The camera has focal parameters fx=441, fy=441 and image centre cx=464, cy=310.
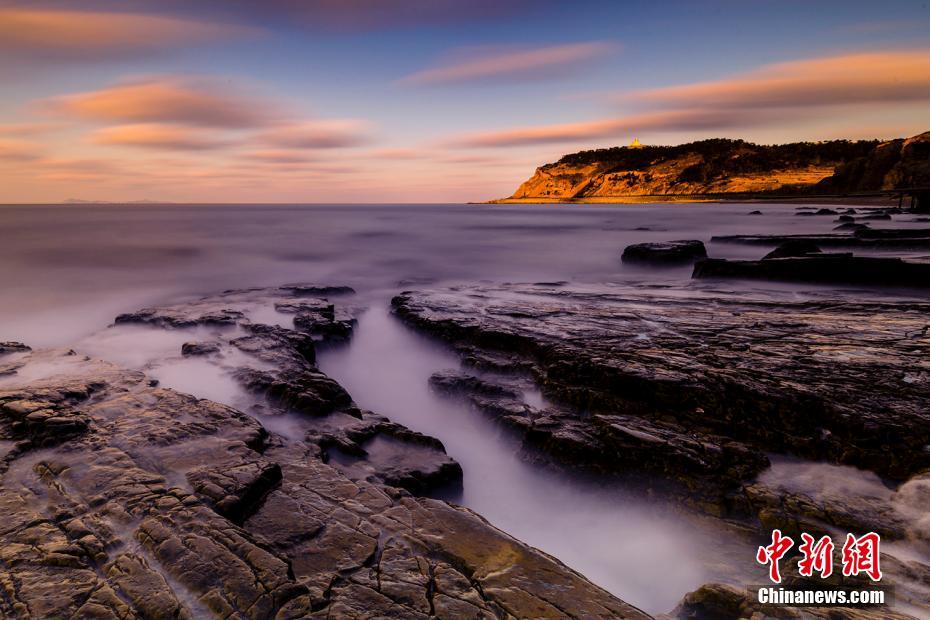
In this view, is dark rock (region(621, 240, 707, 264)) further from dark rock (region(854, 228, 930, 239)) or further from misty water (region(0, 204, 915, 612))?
dark rock (region(854, 228, 930, 239))

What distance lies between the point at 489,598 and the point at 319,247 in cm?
2244

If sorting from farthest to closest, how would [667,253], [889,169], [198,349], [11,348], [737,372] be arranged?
[889,169]
[667,253]
[198,349]
[11,348]
[737,372]

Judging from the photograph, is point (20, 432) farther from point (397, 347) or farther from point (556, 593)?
point (397, 347)

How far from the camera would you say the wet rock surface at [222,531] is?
2148 millimetres

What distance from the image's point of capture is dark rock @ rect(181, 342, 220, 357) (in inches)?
233

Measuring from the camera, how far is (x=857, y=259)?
967 centimetres

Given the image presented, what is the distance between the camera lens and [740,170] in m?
107

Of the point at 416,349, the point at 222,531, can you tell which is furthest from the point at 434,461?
the point at 416,349

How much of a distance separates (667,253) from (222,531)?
1459cm

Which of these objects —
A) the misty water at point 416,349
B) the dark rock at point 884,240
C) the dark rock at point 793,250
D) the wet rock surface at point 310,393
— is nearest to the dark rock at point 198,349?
the wet rock surface at point 310,393

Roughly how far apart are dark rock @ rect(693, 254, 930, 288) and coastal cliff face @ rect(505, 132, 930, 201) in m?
54.9

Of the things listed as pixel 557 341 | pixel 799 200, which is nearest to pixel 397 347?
pixel 557 341

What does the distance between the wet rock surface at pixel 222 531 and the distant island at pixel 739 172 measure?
216ft

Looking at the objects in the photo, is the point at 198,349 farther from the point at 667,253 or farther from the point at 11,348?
the point at 667,253
